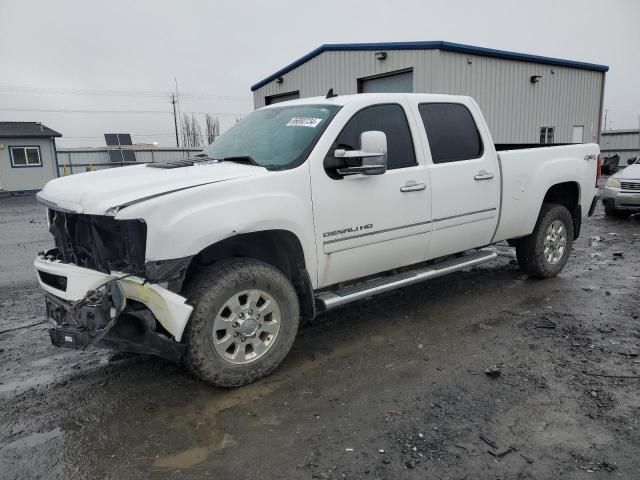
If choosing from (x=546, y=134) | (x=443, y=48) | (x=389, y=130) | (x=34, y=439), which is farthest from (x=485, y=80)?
(x=34, y=439)

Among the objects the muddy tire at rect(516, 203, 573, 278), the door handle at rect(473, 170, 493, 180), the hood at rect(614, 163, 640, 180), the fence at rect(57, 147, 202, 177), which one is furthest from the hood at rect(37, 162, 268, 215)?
the fence at rect(57, 147, 202, 177)

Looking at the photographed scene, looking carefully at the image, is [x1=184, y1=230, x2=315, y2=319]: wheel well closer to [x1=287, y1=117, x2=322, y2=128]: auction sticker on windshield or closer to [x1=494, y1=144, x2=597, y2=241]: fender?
[x1=287, y1=117, x2=322, y2=128]: auction sticker on windshield

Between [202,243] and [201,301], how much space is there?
15.5 inches

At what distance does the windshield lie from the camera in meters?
3.95

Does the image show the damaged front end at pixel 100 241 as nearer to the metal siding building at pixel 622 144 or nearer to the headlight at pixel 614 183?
the headlight at pixel 614 183

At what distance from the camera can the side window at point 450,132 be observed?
4777mm

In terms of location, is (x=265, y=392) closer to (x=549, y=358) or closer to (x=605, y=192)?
(x=549, y=358)

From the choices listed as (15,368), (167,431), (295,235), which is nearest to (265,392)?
(167,431)

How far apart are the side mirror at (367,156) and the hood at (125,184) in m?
0.65

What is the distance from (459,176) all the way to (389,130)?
89cm

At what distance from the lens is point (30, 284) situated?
261 inches

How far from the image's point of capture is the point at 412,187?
4414 millimetres

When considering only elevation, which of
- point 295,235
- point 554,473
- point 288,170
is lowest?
point 554,473

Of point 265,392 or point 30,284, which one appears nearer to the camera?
point 265,392
